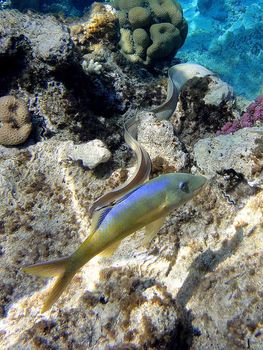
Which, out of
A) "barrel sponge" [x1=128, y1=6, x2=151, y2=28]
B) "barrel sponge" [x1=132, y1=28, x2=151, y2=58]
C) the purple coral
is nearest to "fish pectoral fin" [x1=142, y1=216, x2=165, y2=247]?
the purple coral

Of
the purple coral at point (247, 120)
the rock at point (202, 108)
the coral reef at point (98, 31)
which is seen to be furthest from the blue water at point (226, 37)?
the rock at point (202, 108)

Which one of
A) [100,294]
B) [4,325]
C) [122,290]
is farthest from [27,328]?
[122,290]

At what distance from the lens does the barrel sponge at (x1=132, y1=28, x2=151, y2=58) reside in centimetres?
758

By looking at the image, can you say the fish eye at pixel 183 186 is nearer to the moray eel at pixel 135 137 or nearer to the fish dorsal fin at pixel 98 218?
the fish dorsal fin at pixel 98 218

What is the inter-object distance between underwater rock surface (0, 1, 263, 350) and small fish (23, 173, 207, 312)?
0.73 meters

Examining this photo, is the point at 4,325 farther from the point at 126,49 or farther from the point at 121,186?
the point at 126,49

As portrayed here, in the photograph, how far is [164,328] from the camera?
2.36m

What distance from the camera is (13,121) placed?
147 inches

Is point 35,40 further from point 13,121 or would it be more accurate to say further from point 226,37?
point 226,37

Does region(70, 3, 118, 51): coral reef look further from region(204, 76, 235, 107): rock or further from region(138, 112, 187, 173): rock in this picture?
region(138, 112, 187, 173): rock

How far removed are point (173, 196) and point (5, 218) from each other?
1.99 m

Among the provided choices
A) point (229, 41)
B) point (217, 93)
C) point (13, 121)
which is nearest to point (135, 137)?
point (217, 93)

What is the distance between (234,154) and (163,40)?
524 centimetres

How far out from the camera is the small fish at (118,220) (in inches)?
79.6
